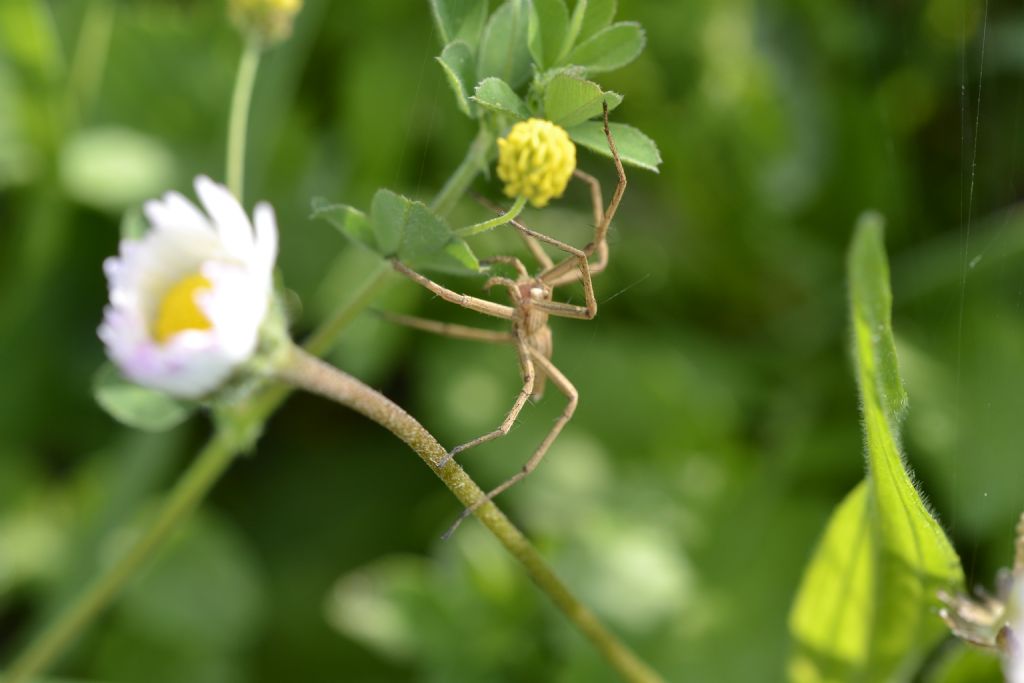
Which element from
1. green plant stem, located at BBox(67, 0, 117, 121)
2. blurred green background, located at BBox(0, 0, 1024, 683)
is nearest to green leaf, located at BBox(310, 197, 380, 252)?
blurred green background, located at BBox(0, 0, 1024, 683)

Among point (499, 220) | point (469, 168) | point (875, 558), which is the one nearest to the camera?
point (499, 220)

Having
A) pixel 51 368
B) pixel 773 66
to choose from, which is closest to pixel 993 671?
pixel 773 66

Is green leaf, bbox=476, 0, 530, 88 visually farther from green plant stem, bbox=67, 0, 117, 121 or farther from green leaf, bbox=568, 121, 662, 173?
green plant stem, bbox=67, 0, 117, 121

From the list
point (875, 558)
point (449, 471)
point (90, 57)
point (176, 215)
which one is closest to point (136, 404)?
point (176, 215)

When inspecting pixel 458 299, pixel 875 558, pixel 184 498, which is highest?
pixel 458 299

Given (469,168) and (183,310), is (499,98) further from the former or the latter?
(183,310)

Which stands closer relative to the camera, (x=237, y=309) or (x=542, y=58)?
(x=542, y=58)

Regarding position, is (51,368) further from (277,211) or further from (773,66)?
(773,66)
